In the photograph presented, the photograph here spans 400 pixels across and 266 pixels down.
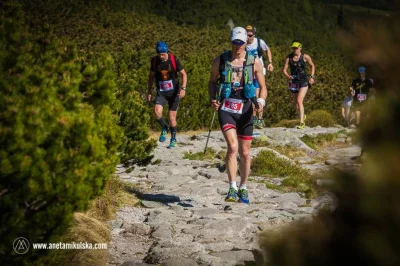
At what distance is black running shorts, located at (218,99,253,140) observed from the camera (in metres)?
8.23

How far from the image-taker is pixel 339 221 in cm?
202

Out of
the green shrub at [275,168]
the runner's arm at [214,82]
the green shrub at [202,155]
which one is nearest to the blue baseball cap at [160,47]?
the green shrub at [202,155]

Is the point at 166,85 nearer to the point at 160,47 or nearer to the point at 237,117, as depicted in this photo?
the point at 160,47

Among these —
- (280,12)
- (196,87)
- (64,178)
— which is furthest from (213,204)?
(280,12)

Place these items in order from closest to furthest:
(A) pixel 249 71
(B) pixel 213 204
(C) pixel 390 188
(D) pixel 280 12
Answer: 1. (C) pixel 390 188
2. (A) pixel 249 71
3. (B) pixel 213 204
4. (D) pixel 280 12

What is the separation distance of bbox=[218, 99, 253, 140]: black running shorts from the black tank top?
7307 mm

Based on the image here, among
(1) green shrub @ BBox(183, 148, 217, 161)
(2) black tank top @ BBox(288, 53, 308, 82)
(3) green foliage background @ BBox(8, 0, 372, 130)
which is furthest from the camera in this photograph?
(3) green foliage background @ BBox(8, 0, 372, 130)

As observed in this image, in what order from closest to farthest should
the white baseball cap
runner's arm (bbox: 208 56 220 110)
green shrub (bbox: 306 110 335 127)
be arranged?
the white baseball cap, runner's arm (bbox: 208 56 220 110), green shrub (bbox: 306 110 335 127)

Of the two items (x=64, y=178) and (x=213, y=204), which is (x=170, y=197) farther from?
(x=64, y=178)

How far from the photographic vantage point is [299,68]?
15.5 meters

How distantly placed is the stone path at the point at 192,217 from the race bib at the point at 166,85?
1.38 metres

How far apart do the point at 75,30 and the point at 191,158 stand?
21615mm

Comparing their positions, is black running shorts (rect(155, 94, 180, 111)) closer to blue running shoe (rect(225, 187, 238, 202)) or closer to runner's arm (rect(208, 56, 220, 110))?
runner's arm (rect(208, 56, 220, 110))

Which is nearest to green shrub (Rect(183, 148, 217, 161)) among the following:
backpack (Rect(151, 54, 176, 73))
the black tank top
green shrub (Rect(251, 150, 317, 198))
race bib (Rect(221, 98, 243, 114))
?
green shrub (Rect(251, 150, 317, 198))
